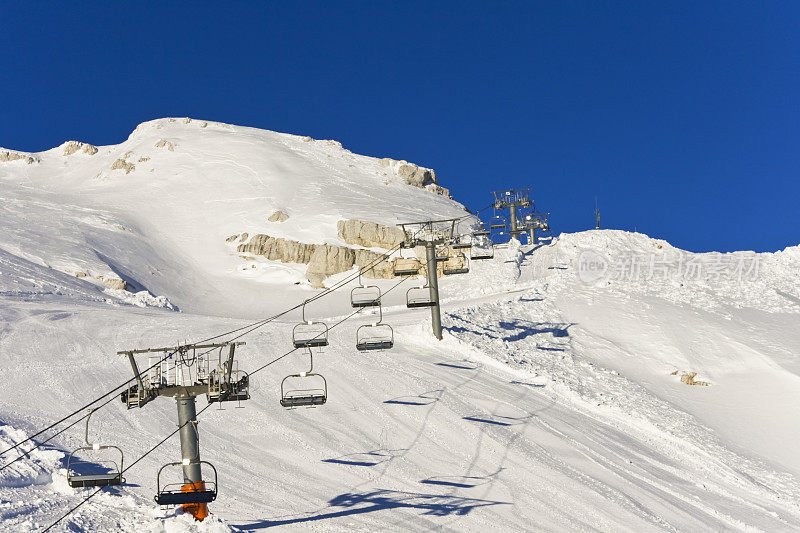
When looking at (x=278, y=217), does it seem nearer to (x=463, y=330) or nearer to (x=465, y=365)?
(x=463, y=330)

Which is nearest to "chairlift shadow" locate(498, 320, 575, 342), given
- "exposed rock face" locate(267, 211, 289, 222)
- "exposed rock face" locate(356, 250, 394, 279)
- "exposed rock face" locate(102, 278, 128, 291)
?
"exposed rock face" locate(356, 250, 394, 279)

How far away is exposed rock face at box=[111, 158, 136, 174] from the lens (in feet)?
333

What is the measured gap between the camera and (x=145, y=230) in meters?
76.3

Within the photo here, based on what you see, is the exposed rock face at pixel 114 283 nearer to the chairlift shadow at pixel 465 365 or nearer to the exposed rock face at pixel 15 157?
the chairlift shadow at pixel 465 365

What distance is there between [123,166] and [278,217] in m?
38.3

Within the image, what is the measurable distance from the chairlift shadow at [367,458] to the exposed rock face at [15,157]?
11409cm

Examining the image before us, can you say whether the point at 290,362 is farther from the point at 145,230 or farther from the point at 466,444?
the point at 145,230

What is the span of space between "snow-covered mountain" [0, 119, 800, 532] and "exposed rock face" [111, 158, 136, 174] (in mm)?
34760

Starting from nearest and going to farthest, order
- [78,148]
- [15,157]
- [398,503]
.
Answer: [398,503], [15,157], [78,148]

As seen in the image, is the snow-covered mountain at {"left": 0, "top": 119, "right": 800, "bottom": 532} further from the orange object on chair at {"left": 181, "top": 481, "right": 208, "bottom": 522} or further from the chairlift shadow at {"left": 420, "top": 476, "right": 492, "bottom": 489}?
the orange object on chair at {"left": 181, "top": 481, "right": 208, "bottom": 522}

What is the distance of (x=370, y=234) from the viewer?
71562mm

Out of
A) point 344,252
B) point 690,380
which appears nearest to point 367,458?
point 690,380

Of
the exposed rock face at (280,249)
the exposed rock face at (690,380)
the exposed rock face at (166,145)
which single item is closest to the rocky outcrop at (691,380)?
the exposed rock face at (690,380)

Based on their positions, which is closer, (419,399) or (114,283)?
(419,399)
